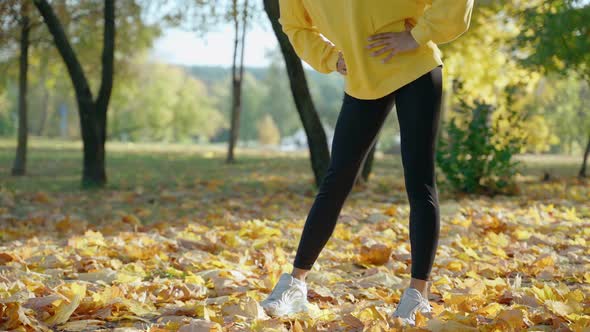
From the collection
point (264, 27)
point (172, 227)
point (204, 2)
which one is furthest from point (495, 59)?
point (172, 227)

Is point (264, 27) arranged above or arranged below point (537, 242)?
above

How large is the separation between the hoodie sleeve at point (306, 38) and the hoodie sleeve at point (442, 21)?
1.61 feet

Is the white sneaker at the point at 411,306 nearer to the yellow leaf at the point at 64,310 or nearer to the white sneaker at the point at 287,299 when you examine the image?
the white sneaker at the point at 287,299

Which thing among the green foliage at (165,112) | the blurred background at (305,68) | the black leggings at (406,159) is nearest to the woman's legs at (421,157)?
the black leggings at (406,159)

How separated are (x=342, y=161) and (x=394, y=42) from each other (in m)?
0.56

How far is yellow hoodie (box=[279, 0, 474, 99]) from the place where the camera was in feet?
8.32

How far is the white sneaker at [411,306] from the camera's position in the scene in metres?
2.60

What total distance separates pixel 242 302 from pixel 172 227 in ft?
10.9

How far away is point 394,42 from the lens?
2609mm

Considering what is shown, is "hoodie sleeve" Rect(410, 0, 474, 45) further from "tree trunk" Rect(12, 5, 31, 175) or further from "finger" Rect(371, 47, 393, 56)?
"tree trunk" Rect(12, 5, 31, 175)

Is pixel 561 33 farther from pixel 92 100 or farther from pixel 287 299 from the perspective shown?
pixel 287 299

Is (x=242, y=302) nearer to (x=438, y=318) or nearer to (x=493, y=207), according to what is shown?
(x=438, y=318)

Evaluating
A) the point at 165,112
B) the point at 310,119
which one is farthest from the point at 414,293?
the point at 165,112

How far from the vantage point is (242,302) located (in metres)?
2.79
